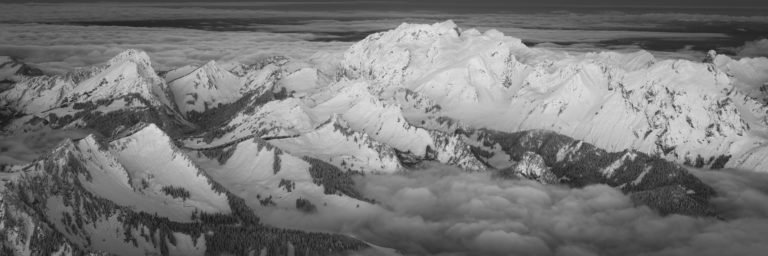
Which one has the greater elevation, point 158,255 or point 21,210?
point 21,210

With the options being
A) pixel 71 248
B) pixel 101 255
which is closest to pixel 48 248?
pixel 71 248

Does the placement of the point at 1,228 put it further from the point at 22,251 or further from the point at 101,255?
the point at 101,255

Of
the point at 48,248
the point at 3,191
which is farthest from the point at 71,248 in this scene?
the point at 3,191

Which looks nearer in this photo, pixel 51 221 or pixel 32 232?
pixel 32 232

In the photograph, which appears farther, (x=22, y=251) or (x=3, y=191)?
(x=3, y=191)

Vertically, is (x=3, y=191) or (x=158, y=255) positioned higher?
(x=3, y=191)

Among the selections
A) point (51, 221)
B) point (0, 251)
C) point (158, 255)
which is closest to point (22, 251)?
point (0, 251)

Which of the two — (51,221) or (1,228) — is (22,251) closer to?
(1,228)
